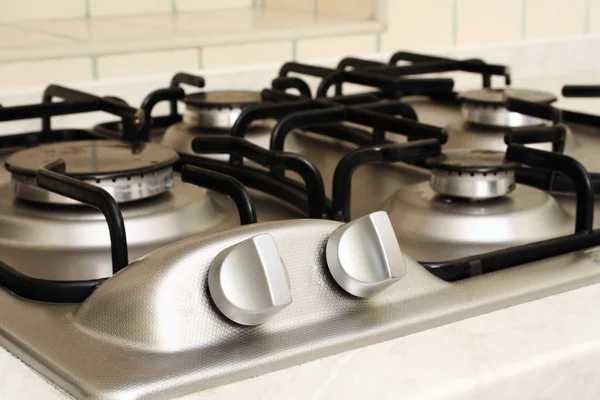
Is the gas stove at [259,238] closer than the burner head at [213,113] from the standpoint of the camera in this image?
Yes

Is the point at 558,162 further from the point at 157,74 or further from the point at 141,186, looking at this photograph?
the point at 157,74

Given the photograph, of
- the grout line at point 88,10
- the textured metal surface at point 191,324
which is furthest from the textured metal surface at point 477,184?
the grout line at point 88,10

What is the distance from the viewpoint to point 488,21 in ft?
5.02

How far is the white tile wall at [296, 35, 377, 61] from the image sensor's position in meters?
1.35

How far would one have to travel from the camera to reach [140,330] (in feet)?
1.73

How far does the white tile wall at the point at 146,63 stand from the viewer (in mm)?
1201

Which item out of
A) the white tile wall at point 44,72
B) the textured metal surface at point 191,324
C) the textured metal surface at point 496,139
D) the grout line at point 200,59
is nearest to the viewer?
the textured metal surface at point 191,324

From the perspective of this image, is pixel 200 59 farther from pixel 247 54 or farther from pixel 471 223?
pixel 471 223

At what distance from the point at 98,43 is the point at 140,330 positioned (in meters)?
0.72

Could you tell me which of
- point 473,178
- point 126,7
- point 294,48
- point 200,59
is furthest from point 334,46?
point 473,178

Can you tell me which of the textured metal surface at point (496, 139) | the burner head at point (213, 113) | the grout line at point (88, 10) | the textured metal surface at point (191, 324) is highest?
the grout line at point (88, 10)

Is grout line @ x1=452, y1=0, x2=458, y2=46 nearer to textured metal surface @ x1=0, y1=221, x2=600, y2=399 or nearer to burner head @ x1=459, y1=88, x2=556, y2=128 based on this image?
burner head @ x1=459, y1=88, x2=556, y2=128

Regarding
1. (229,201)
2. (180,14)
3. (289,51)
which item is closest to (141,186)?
(229,201)

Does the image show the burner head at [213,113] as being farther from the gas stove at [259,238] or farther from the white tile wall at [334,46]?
the white tile wall at [334,46]
